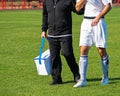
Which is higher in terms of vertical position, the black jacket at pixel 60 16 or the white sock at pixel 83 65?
the black jacket at pixel 60 16

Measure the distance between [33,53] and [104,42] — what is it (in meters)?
6.05

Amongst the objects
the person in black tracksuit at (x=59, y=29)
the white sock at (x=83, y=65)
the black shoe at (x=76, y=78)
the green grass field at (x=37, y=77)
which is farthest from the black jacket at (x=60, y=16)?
the green grass field at (x=37, y=77)

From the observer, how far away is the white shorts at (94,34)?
9.34 m

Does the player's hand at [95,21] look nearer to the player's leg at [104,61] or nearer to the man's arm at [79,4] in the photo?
the man's arm at [79,4]

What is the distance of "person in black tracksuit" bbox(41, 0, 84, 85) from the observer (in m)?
9.80

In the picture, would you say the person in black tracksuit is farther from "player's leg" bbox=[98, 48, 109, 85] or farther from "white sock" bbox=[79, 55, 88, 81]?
"player's leg" bbox=[98, 48, 109, 85]

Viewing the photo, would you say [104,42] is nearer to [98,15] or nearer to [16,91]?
[98,15]

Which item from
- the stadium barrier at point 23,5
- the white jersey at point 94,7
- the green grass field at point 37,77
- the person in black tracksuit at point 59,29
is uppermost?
the white jersey at point 94,7

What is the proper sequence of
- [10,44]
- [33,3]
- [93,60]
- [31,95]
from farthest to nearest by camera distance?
[33,3]
[10,44]
[93,60]
[31,95]

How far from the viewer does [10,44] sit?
58.5 feet

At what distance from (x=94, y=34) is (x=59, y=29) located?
777 millimetres

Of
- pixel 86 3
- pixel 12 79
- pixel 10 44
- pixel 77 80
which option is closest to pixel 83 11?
pixel 86 3

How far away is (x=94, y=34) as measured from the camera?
9.38 meters

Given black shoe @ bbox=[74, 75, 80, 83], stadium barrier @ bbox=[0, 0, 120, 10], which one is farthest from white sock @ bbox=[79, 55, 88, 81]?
stadium barrier @ bbox=[0, 0, 120, 10]
